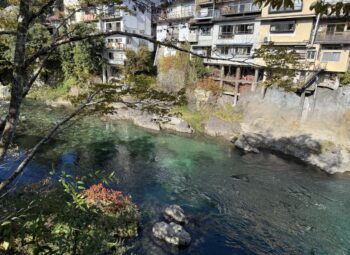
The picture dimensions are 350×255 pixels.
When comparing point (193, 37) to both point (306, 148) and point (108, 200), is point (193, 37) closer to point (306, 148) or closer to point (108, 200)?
point (306, 148)

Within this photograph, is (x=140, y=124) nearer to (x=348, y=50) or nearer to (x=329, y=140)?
(x=329, y=140)

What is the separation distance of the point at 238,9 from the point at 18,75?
1089 inches

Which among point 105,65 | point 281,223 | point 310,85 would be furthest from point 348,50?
point 105,65

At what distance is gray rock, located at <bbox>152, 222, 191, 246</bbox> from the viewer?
11306mm

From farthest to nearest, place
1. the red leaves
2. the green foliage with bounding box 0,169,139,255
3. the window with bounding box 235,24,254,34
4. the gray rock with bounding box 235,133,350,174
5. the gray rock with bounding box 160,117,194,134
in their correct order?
the window with bounding box 235,24,254,34 < the gray rock with bounding box 160,117,194,134 < the gray rock with bounding box 235,133,350,174 < the red leaves < the green foliage with bounding box 0,169,139,255

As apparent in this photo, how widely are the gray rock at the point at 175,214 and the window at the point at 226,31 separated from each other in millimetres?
21565

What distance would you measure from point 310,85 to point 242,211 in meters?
15.1

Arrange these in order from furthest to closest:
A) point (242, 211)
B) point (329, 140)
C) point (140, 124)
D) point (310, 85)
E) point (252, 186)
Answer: point (140, 124)
point (310, 85)
point (329, 140)
point (252, 186)
point (242, 211)

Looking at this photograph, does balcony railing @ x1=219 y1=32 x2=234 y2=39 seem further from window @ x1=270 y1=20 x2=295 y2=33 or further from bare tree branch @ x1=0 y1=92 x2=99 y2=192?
bare tree branch @ x1=0 y1=92 x2=99 y2=192

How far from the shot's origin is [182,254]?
1089cm

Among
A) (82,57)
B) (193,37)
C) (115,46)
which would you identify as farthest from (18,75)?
(115,46)

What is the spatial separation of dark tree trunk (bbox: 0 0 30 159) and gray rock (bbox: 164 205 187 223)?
9.80 metres

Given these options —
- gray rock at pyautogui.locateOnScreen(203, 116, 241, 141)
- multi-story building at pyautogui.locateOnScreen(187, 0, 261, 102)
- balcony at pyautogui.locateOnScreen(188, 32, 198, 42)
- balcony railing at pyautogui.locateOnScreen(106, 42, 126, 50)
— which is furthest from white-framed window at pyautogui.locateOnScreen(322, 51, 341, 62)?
balcony railing at pyautogui.locateOnScreen(106, 42, 126, 50)

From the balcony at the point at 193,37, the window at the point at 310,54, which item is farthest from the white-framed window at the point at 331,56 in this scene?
the balcony at the point at 193,37
